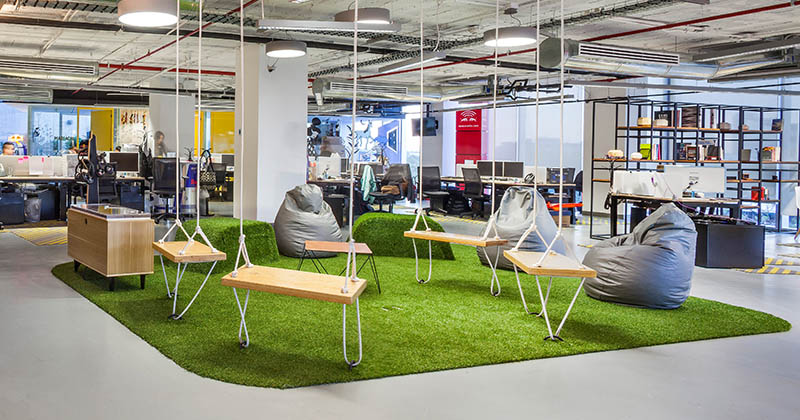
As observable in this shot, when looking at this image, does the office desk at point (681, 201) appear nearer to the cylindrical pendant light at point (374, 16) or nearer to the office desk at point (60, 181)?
the cylindrical pendant light at point (374, 16)

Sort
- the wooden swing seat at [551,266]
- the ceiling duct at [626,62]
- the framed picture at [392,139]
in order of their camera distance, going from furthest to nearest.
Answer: the framed picture at [392,139]
the ceiling duct at [626,62]
the wooden swing seat at [551,266]

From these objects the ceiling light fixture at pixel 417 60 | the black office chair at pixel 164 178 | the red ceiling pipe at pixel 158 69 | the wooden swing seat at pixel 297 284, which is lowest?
the wooden swing seat at pixel 297 284

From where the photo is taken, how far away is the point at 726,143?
14281mm

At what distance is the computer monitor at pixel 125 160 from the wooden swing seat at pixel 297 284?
32.0 feet

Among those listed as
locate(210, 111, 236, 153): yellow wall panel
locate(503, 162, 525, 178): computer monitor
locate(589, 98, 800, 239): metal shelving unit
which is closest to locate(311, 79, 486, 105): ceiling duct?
locate(503, 162, 525, 178): computer monitor

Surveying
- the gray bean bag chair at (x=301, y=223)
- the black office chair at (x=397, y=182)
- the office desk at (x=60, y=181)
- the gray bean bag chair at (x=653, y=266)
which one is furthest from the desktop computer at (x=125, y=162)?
the gray bean bag chair at (x=653, y=266)

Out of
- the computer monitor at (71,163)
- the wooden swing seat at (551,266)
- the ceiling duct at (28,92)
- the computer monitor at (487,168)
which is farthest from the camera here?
the ceiling duct at (28,92)

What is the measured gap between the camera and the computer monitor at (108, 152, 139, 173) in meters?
13.1

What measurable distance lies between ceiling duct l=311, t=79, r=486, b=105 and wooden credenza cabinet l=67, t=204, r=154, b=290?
9134 millimetres

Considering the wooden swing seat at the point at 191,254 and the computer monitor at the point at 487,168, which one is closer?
the wooden swing seat at the point at 191,254

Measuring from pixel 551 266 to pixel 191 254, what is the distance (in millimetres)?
2578

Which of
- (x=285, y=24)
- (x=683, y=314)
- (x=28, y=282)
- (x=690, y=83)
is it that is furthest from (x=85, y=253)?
(x=690, y=83)

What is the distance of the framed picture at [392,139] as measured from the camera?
26219mm

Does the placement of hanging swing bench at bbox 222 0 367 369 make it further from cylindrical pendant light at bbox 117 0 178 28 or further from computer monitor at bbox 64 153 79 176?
computer monitor at bbox 64 153 79 176
